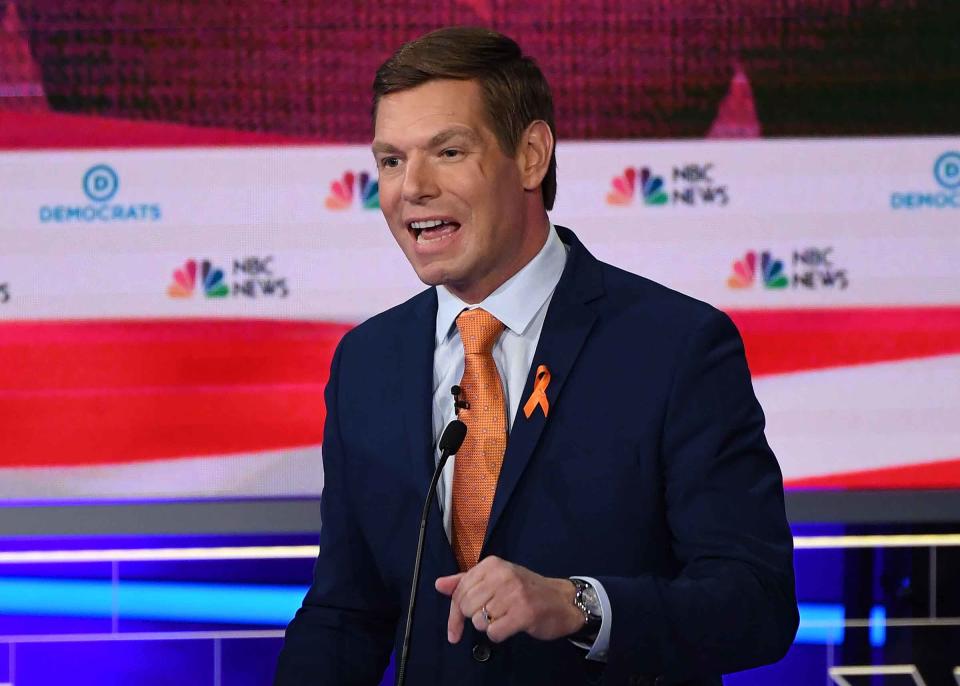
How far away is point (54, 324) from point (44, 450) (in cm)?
29

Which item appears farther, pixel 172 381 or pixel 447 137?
pixel 172 381

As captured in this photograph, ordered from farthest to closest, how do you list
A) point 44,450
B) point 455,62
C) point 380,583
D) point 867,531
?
point 867,531, point 44,450, point 380,583, point 455,62

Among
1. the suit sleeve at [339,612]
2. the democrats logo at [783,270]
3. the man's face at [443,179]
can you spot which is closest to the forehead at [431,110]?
the man's face at [443,179]

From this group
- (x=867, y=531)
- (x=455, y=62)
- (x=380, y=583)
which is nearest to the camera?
(x=455, y=62)

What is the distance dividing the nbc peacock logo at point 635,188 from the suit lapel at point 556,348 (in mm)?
1111

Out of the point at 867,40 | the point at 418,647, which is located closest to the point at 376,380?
the point at 418,647

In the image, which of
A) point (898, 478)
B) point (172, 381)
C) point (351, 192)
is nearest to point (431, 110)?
point (351, 192)

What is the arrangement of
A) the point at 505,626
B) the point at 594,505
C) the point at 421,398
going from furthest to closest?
the point at 421,398, the point at 594,505, the point at 505,626

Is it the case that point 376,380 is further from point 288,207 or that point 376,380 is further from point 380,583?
point 288,207

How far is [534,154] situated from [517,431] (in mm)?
416

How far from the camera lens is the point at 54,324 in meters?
2.95

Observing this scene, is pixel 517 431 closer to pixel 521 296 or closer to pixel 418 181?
pixel 521 296

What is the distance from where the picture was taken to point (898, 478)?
297cm

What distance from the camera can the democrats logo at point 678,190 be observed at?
2.98 meters
